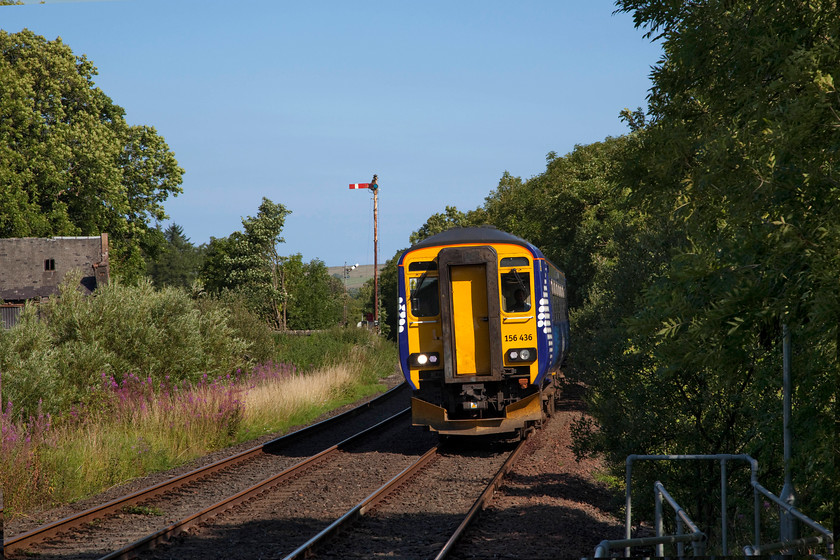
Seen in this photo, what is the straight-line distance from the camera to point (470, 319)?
14.1 meters

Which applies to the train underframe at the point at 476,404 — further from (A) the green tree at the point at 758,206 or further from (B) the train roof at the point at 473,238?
(A) the green tree at the point at 758,206

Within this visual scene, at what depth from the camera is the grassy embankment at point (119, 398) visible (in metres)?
11.4

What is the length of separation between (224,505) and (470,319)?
5.56m

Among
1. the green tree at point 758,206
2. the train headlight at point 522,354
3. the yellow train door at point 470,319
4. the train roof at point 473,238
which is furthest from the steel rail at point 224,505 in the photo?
the green tree at point 758,206

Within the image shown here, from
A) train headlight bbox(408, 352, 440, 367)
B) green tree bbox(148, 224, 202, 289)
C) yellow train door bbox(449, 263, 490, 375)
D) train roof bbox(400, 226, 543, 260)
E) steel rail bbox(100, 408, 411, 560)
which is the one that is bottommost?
steel rail bbox(100, 408, 411, 560)

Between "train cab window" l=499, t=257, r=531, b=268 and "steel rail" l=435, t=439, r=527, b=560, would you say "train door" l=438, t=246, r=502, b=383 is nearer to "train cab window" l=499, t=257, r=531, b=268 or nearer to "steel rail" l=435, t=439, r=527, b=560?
"train cab window" l=499, t=257, r=531, b=268

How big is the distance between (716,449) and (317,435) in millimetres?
9565

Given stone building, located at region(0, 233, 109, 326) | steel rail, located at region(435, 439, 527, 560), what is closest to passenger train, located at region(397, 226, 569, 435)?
steel rail, located at region(435, 439, 527, 560)

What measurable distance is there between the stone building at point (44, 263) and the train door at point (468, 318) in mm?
28531

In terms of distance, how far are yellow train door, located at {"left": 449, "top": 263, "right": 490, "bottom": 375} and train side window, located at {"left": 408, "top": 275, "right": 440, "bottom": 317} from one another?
39cm

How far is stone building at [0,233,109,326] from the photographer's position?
38219mm

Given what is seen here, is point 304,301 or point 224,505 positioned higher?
point 304,301

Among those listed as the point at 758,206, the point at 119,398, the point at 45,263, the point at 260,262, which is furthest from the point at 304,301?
the point at 758,206

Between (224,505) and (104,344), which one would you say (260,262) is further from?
(224,505)
